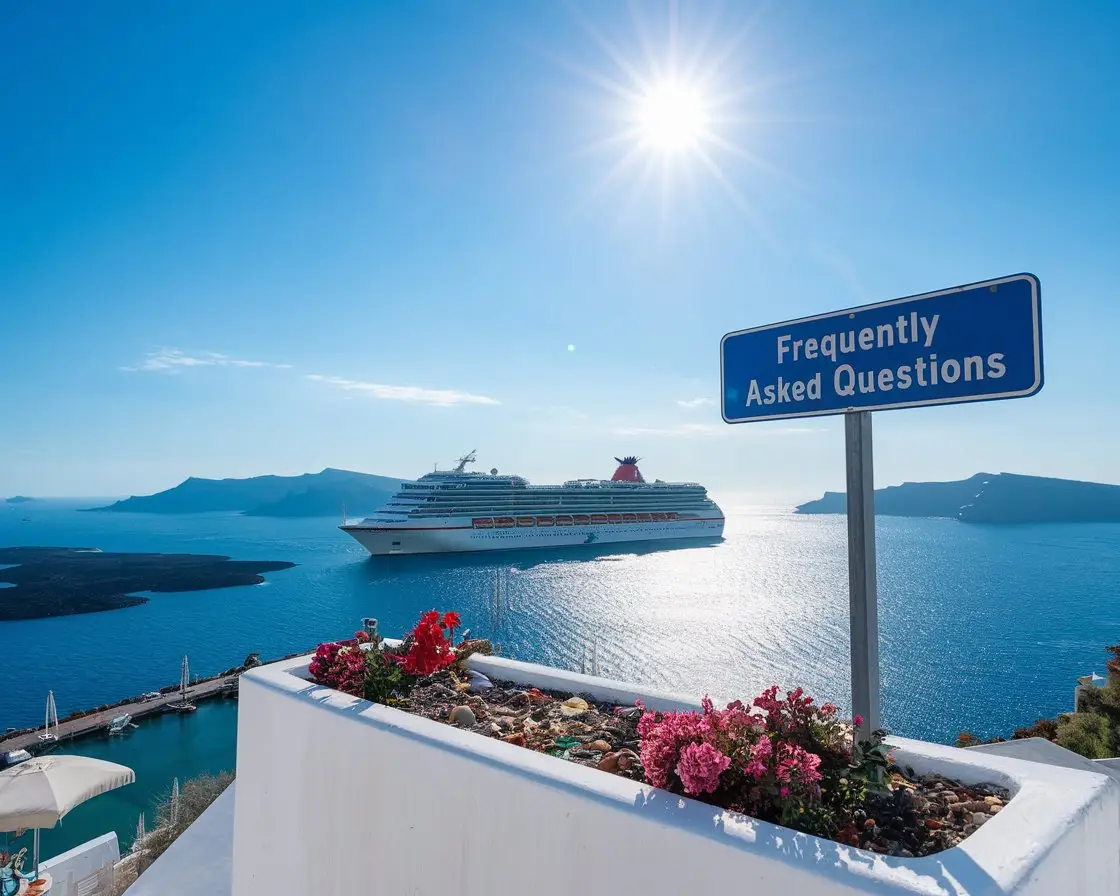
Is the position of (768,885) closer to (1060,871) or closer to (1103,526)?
(1060,871)

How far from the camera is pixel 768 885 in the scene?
3.59 ft

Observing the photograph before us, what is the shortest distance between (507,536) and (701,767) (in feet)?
132

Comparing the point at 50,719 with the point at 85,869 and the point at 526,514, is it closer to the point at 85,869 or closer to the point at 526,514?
the point at 85,869

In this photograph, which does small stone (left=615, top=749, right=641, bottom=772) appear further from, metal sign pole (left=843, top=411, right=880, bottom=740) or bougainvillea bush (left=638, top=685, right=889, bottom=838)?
metal sign pole (left=843, top=411, right=880, bottom=740)

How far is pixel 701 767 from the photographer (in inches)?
51.0

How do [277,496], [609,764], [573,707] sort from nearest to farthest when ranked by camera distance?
[609,764], [573,707], [277,496]

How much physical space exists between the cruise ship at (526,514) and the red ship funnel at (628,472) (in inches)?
3.0

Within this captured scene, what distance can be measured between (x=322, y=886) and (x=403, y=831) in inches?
20.3

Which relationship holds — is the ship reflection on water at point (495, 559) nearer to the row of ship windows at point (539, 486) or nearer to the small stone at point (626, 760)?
the row of ship windows at point (539, 486)

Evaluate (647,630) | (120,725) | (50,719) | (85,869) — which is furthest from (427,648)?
(647,630)

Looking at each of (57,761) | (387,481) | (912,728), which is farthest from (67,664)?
(387,481)

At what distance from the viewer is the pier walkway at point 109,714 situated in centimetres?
1608

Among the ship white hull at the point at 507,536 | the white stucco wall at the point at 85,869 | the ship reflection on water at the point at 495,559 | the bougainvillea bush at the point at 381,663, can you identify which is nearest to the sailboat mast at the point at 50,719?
the white stucco wall at the point at 85,869

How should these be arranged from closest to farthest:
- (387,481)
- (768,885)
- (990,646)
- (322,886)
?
(768,885)
(322,886)
(990,646)
(387,481)
